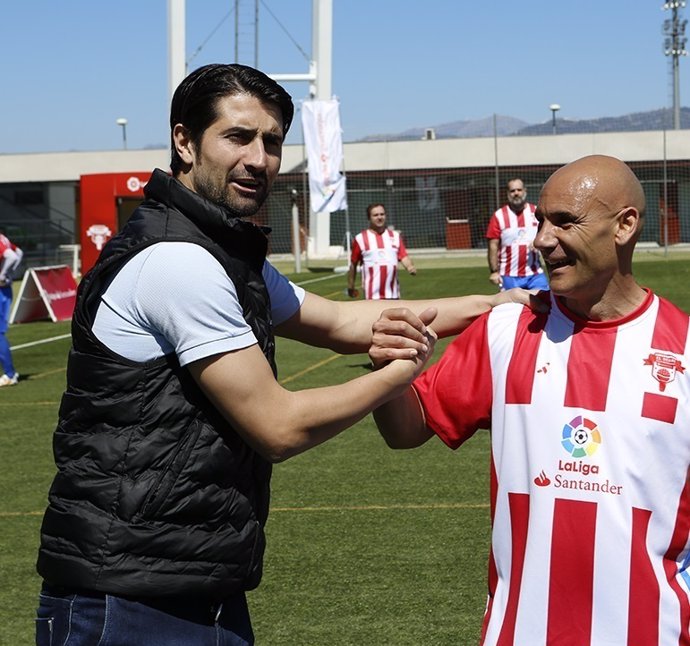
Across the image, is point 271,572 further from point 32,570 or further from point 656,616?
point 656,616

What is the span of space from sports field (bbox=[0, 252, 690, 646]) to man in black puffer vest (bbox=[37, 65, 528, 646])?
8.67 feet

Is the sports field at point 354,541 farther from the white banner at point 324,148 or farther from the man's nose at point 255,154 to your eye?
the white banner at point 324,148

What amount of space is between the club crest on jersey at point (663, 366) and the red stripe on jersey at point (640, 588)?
314mm

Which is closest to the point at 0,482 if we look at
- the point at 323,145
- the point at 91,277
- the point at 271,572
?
the point at 271,572

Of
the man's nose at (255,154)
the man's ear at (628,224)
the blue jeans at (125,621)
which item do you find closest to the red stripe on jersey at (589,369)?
the man's ear at (628,224)

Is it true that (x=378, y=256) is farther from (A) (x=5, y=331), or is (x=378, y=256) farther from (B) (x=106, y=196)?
(B) (x=106, y=196)

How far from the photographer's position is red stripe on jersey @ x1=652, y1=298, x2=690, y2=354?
2.81 meters

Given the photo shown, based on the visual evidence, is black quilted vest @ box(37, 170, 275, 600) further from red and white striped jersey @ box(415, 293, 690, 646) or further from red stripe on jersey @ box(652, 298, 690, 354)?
red stripe on jersey @ box(652, 298, 690, 354)

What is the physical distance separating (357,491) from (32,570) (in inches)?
92.1

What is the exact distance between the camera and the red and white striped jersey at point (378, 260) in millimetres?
15742

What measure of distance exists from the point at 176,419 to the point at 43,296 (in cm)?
2061

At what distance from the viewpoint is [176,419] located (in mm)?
2611

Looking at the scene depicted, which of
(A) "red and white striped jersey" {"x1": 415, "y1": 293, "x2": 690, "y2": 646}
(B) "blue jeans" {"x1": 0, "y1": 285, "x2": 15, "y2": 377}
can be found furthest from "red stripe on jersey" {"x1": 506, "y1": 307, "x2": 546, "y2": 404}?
(B) "blue jeans" {"x1": 0, "y1": 285, "x2": 15, "y2": 377}

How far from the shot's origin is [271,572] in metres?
6.22
